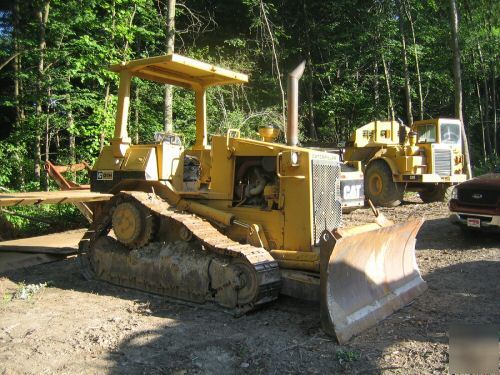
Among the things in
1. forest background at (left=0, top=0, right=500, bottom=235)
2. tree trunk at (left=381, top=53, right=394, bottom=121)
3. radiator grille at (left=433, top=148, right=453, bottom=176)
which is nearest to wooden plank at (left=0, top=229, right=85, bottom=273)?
forest background at (left=0, top=0, right=500, bottom=235)

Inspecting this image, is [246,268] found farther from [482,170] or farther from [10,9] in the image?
[482,170]

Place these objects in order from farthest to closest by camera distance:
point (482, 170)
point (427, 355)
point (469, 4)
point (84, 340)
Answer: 1. point (482, 170)
2. point (469, 4)
3. point (84, 340)
4. point (427, 355)

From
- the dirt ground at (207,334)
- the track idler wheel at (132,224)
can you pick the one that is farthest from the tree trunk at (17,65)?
the track idler wheel at (132,224)

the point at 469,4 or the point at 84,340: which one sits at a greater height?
the point at 469,4

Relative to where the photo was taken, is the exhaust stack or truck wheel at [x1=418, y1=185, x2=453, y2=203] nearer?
the exhaust stack

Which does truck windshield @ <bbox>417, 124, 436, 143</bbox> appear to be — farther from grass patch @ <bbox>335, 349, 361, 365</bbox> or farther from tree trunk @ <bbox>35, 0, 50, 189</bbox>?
grass patch @ <bbox>335, 349, 361, 365</bbox>

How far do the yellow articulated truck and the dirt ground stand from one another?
7654 millimetres

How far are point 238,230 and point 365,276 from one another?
157cm

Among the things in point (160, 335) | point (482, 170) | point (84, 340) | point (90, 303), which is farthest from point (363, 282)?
point (482, 170)

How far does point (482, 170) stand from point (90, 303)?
23.8 metres

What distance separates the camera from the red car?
8648mm

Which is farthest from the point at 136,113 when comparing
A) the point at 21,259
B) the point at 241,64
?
the point at 21,259

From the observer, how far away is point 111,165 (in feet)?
22.5

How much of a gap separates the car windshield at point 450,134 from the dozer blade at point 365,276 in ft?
31.7
